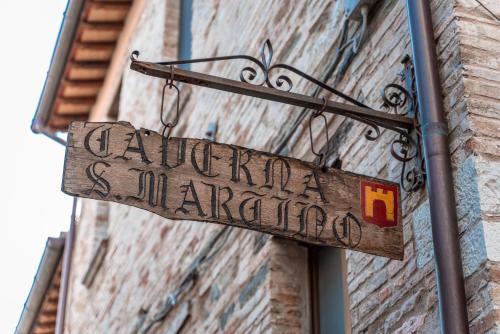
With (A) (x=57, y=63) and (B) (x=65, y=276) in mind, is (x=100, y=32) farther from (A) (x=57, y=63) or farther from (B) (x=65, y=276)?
(B) (x=65, y=276)

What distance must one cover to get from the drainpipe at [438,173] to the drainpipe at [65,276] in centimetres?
700

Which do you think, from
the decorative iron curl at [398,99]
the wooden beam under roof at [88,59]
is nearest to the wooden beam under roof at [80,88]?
the wooden beam under roof at [88,59]

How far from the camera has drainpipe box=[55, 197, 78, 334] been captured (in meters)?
10.8

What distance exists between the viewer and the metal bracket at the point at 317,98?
14.1 feet

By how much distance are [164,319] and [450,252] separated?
148 inches

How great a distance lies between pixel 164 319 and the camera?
746 centimetres

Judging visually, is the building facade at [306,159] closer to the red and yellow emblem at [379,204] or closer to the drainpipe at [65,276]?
the red and yellow emblem at [379,204]

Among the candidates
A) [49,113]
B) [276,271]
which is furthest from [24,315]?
[276,271]

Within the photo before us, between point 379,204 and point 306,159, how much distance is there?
4.94 ft

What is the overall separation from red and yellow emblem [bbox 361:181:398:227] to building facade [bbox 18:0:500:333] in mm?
222

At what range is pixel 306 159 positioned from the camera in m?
5.71

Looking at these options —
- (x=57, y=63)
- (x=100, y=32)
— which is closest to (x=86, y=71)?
(x=100, y=32)

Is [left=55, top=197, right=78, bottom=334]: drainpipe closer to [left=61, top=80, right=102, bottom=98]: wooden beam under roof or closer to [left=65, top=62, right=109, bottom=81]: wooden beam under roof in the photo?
[left=61, top=80, right=102, bottom=98]: wooden beam under roof

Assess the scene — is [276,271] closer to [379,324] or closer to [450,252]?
[379,324]
